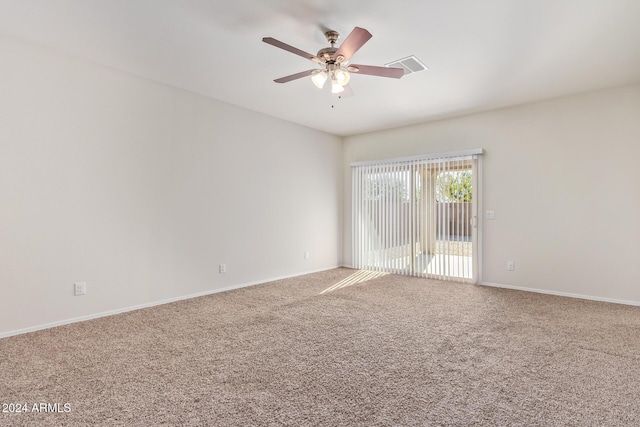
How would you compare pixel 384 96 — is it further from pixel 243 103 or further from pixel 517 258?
pixel 517 258

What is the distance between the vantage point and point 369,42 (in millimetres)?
2973

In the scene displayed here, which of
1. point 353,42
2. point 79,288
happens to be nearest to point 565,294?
point 353,42

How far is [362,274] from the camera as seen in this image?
5.83m

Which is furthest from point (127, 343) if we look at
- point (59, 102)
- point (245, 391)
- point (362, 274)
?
point (362, 274)

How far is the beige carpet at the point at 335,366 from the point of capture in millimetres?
1785

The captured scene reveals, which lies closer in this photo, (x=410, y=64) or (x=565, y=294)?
(x=410, y=64)

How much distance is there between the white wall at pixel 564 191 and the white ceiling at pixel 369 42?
1.35 ft

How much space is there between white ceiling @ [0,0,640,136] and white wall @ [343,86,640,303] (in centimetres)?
41

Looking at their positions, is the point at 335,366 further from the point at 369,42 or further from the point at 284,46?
the point at 369,42

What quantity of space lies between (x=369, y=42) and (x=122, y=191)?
3.07 meters

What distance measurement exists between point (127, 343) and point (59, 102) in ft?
8.09

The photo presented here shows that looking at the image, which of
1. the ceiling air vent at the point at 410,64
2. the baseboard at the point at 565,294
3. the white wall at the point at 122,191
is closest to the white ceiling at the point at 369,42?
the ceiling air vent at the point at 410,64

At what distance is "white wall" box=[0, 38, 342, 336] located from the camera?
2998mm

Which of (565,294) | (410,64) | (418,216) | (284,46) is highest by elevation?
(410,64)
